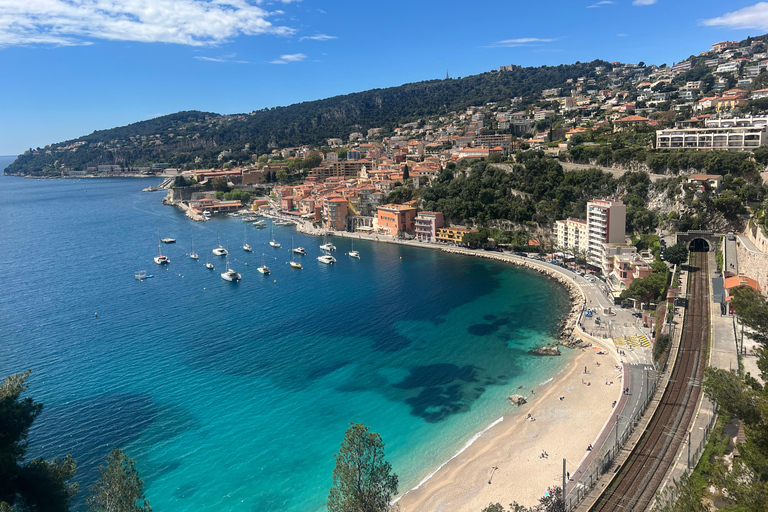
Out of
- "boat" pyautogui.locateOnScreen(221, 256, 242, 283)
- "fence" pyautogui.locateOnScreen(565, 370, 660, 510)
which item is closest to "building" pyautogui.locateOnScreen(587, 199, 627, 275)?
"fence" pyautogui.locateOnScreen(565, 370, 660, 510)

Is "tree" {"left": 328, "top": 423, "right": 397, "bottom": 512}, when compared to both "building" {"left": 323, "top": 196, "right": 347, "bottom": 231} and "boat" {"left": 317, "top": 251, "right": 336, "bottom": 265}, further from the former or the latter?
"building" {"left": 323, "top": 196, "right": 347, "bottom": 231}

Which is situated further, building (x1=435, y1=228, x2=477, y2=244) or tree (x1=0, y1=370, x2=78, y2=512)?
building (x1=435, y1=228, x2=477, y2=244)

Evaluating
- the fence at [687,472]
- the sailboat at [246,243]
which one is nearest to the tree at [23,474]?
the fence at [687,472]

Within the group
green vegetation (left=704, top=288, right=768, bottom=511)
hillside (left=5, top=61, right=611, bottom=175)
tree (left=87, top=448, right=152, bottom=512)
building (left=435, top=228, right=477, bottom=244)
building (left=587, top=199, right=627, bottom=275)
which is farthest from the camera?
hillside (left=5, top=61, right=611, bottom=175)

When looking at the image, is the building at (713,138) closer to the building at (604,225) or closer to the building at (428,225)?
the building at (604,225)

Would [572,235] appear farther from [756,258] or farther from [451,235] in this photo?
[756,258]

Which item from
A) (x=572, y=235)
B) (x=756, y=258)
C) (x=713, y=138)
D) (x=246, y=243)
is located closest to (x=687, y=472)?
(x=756, y=258)

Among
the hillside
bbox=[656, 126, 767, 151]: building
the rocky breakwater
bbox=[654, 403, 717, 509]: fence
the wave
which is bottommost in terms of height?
the wave
